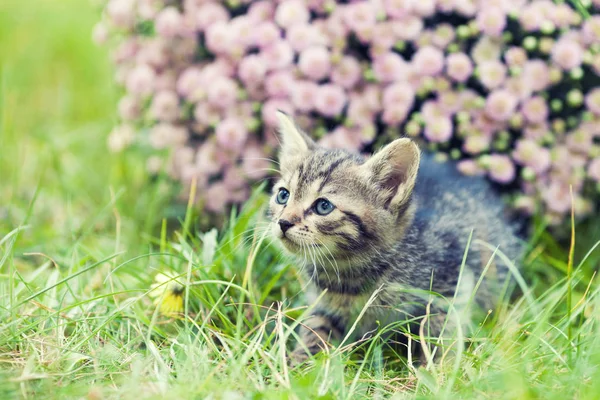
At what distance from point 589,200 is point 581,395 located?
1.89 m

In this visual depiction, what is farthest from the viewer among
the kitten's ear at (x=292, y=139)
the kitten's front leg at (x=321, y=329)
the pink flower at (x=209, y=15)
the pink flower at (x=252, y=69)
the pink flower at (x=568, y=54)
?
the pink flower at (x=209, y=15)

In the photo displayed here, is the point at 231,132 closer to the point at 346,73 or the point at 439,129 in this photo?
the point at 346,73

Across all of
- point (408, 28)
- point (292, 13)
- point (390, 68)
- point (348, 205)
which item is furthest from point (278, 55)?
point (348, 205)

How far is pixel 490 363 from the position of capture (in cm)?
221

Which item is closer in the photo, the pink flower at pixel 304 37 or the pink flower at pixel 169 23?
the pink flower at pixel 304 37

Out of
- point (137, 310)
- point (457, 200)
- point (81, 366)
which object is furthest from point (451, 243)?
point (81, 366)

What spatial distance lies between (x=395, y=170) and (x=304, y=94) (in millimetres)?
1006

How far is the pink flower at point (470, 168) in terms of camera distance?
3.41 metres

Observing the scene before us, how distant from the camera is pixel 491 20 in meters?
3.25

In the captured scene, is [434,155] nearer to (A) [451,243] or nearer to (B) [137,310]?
(A) [451,243]

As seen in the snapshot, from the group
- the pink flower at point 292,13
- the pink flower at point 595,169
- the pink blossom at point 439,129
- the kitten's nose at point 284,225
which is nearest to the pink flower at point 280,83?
the pink flower at point 292,13

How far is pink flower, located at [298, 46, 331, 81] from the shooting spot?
3330mm

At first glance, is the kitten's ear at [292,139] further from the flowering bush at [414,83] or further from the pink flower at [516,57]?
the pink flower at [516,57]

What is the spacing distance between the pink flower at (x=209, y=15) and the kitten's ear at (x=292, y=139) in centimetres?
100
